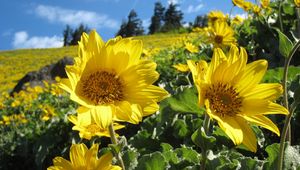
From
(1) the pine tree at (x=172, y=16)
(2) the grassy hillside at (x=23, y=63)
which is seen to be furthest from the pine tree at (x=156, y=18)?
(2) the grassy hillside at (x=23, y=63)

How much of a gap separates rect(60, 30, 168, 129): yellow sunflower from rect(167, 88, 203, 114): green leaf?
0.32 metres

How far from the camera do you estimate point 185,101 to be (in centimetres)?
187

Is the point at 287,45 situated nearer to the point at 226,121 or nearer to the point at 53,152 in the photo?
the point at 226,121

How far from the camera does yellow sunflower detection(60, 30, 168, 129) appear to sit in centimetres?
150

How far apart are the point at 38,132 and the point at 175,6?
6523 cm

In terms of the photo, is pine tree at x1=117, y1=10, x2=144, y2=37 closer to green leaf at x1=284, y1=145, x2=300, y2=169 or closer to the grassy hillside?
the grassy hillside

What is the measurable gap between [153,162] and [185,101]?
0.27 m

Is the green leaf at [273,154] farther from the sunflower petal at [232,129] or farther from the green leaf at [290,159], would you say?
the sunflower petal at [232,129]

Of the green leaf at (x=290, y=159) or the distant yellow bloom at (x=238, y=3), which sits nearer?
the green leaf at (x=290, y=159)

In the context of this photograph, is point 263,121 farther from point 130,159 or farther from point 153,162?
point 130,159

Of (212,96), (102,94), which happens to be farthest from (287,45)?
(102,94)

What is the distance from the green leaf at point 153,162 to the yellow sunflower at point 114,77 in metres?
0.38

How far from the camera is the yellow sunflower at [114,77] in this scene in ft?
4.94

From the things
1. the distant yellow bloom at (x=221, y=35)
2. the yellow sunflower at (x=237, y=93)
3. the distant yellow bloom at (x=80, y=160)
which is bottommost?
the distant yellow bloom at (x=80, y=160)
